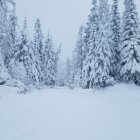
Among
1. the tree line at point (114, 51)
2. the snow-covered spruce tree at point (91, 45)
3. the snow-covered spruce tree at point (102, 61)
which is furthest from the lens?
the snow-covered spruce tree at point (91, 45)

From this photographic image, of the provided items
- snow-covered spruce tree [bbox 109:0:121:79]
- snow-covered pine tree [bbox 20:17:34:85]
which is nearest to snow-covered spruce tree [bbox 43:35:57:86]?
snow-covered pine tree [bbox 20:17:34:85]

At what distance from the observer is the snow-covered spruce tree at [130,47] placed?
26.5m

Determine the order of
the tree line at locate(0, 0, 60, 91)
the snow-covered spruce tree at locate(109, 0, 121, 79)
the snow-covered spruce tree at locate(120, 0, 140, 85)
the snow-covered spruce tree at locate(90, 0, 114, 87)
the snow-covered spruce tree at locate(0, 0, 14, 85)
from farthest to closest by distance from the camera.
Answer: the snow-covered spruce tree at locate(109, 0, 121, 79)
the snow-covered spruce tree at locate(90, 0, 114, 87)
the snow-covered spruce tree at locate(120, 0, 140, 85)
the tree line at locate(0, 0, 60, 91)
the snow-covered spruce tree at locate(0, 0, 14, 85)

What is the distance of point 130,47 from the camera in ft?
88.1

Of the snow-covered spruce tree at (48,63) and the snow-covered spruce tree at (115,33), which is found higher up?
the snow-covered spruce tree at (115,33)

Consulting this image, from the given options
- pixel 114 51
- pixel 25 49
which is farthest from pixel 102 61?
pixel 25 49

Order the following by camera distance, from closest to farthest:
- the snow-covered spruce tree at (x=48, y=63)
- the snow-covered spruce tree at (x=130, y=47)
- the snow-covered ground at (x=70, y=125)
A: the snow-covered ground at (x=70, y=125)
the snow-covered spruce tree at (x=130, y=47)
the snow-covered spruce tree at (x=48, y=63)

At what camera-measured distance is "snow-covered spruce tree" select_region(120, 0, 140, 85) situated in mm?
26470

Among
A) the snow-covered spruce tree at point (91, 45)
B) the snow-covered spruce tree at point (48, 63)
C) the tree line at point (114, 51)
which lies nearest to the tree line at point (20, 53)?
the snow-covered spruce tree at point (48, 63)

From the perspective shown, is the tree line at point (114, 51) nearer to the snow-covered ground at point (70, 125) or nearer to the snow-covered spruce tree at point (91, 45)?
the snow-covered spruce tree at point (91, 45)

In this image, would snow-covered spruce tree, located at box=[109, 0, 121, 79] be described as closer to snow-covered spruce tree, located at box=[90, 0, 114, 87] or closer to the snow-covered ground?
snow-covered spruce tree, located at box=[90, 0, 114, 87]

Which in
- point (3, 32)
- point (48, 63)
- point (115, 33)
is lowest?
point (48, 63)

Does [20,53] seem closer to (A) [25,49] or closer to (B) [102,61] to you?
(A) [25,49]

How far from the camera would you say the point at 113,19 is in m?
31.4
